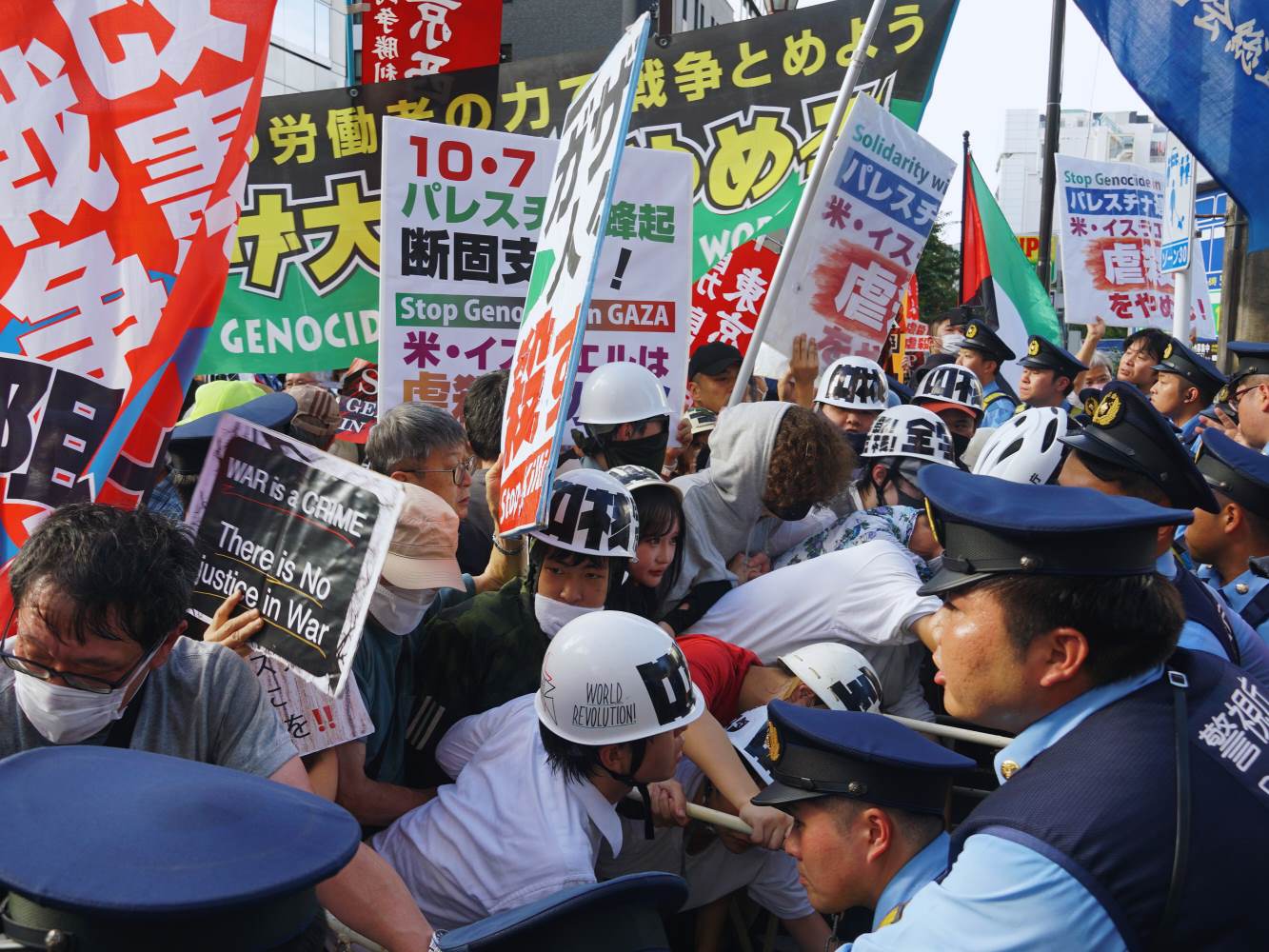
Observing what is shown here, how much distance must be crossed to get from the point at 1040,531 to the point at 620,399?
3.14 metres

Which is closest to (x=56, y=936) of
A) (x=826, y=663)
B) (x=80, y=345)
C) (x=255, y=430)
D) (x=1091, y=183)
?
(x=255, y=430)

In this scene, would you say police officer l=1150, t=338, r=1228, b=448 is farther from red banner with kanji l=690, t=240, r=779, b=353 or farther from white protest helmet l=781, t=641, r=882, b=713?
white protest helmet l=781, t=641, r=882, b=713

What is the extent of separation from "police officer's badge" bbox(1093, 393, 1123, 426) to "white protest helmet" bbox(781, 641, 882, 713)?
3.52 feet

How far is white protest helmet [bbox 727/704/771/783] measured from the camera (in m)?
3.74

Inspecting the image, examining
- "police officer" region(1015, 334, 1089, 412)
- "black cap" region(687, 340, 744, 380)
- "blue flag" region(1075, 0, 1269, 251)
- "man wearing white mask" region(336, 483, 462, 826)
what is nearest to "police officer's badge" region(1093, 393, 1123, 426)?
"blue flag" region(1075, 0, 1269, 251)

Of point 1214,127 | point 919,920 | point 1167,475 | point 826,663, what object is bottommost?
point 826,663

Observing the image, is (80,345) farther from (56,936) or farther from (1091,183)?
(1091,183)

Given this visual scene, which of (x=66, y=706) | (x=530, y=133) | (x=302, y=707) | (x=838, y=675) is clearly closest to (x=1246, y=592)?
(x=838, y=675)

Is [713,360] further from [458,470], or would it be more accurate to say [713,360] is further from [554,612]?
[554,612]

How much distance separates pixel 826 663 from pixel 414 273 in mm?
2753

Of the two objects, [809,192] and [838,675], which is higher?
[809,192]

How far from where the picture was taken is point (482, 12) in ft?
23.4

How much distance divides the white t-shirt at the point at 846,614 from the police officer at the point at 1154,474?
666mm

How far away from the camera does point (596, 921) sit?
7.47 ft
